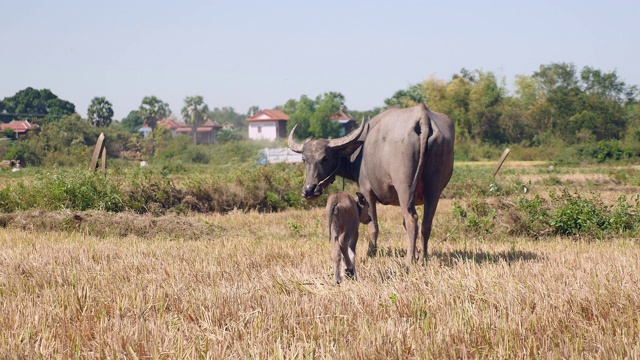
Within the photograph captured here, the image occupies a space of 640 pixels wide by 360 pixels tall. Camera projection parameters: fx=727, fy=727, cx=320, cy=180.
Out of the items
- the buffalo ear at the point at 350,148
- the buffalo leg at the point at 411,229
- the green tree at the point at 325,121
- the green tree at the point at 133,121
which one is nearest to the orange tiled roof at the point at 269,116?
the green tree at the point at 325,121

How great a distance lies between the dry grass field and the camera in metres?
4.40

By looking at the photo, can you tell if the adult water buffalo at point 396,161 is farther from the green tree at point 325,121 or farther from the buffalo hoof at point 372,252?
the green tree at point 325,121

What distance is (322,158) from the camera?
848cm

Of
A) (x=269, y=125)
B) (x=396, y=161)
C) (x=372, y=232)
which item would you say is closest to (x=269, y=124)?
(x=269, y=125)

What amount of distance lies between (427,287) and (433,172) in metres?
2.07

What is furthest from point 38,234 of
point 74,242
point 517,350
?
point 517,350

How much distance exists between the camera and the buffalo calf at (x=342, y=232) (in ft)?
22.1

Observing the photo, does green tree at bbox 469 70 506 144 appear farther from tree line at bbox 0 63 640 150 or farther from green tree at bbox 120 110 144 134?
green tree at bbox 120 110 144 134

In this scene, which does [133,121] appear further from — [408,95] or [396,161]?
[396,161]

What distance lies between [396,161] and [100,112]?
68.1 meters

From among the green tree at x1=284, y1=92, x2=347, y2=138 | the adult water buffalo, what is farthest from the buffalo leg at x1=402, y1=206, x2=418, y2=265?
the green tree at x1=284, y1=92, x2=347, y2=138

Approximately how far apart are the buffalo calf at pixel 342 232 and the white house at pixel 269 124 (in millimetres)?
86790

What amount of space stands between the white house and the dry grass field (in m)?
85.1

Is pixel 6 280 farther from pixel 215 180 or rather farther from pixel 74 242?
pixel 215 180
